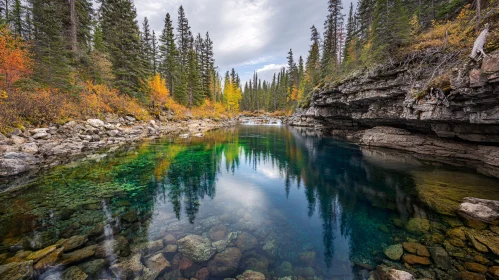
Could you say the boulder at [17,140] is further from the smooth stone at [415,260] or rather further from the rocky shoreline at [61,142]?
the smooth stone at [415,260]

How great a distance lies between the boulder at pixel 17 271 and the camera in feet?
12.3

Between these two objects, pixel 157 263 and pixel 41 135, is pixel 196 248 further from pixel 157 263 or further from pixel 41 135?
pixel 41 135

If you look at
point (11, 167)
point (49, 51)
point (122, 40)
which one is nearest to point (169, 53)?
point (122, 40)

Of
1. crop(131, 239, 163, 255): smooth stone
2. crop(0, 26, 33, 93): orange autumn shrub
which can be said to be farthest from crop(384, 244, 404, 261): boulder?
crop(0, 26, 33, 93): orange autumn shrub

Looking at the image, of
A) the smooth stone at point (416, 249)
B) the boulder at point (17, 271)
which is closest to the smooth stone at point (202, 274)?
the boulder at point (17, 271)

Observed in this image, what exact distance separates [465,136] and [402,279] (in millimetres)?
13569

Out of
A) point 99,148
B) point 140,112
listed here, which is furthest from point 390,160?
point 140,112

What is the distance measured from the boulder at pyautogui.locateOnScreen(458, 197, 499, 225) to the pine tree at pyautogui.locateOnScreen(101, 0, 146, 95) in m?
31.9

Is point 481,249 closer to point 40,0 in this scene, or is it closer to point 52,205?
point 52,205

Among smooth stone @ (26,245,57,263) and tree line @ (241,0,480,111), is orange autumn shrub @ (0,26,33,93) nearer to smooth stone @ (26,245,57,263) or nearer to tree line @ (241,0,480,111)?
smooth stone @ (26,245,57,263)

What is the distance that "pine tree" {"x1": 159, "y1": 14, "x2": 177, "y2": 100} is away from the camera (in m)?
37.0

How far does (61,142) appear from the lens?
14297mm

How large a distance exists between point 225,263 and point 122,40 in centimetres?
3224

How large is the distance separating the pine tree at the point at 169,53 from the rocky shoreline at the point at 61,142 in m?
16.8
